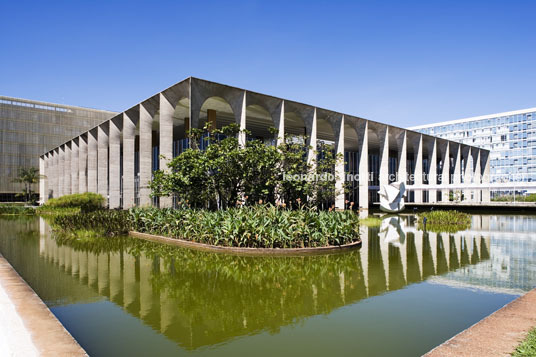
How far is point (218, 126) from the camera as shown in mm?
40188

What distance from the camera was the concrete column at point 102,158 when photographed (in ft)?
129

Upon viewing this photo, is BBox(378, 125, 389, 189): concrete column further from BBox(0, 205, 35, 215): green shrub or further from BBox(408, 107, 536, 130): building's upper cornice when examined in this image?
BBox(408, 107, 536, 130): building's upper cornice

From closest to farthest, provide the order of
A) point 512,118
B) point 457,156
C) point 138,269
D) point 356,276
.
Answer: point 356,276 → point 138,269 → point 457,156 → point 512,118

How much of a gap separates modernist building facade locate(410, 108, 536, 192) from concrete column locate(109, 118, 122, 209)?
72215mm

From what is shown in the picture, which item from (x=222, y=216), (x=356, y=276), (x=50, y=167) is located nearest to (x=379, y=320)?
(x=356, y=276)

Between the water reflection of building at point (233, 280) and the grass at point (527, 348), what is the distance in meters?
2.86

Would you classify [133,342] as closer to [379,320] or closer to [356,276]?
[379,320]

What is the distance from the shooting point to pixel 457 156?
51281mm

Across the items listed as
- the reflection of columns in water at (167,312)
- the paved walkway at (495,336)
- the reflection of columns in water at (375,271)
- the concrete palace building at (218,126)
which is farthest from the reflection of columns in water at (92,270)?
the concrete palace building at (218,126)

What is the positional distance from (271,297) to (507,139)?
90.4 metres

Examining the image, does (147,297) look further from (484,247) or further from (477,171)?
(477,171)

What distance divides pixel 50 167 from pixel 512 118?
3513 inches

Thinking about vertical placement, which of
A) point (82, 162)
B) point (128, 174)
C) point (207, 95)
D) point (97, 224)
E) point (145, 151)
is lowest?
point (97, 224)

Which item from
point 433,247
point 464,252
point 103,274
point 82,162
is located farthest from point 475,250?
point 82,162
